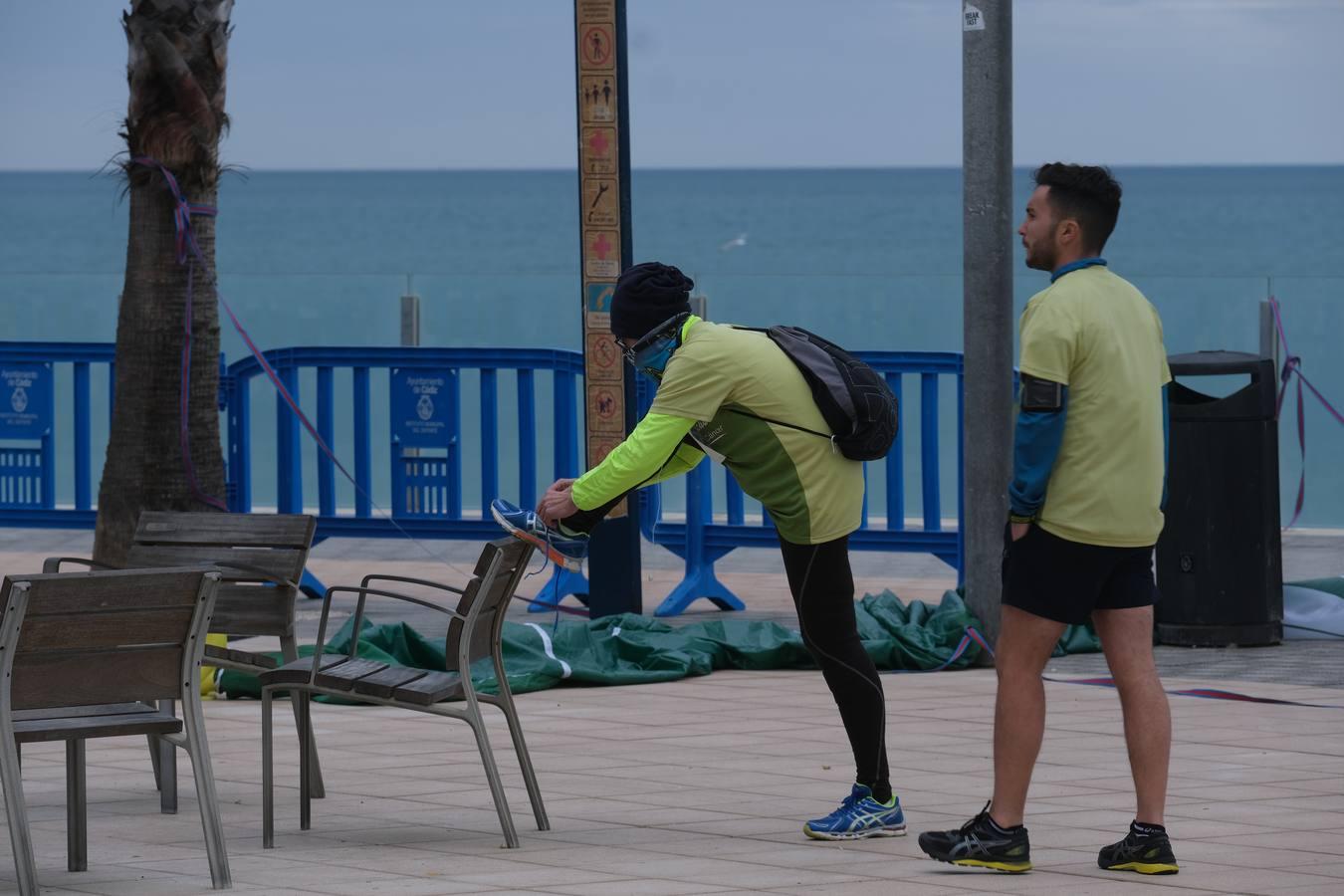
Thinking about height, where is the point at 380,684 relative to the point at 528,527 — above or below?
below

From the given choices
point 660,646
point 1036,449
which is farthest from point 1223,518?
point 1036,449

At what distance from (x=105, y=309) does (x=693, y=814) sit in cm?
1026

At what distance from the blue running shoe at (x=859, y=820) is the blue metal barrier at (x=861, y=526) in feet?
15.7

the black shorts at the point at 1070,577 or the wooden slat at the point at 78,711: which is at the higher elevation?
the black shorts at the point at 1070,577

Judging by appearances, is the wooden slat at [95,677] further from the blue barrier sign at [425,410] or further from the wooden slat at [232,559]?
the blue barrier sign at [425,410]

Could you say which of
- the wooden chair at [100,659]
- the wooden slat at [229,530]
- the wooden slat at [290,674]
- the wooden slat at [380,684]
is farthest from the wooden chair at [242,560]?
the wooden chair at [100,659]

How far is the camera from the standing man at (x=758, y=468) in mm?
6031

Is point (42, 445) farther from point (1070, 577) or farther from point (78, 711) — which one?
point (1070, 577)

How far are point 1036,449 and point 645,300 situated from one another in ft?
3.81

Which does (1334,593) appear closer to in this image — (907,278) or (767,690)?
(767,690)

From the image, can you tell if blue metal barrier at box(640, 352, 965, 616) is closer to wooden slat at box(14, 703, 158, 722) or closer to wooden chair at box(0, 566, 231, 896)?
wooden slat at box(14, 703, 158, 722)

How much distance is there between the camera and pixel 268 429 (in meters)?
13.0

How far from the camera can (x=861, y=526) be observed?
11.0 meters

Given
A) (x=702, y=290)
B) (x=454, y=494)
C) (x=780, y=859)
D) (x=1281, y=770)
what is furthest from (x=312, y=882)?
(x=702, y=290)
